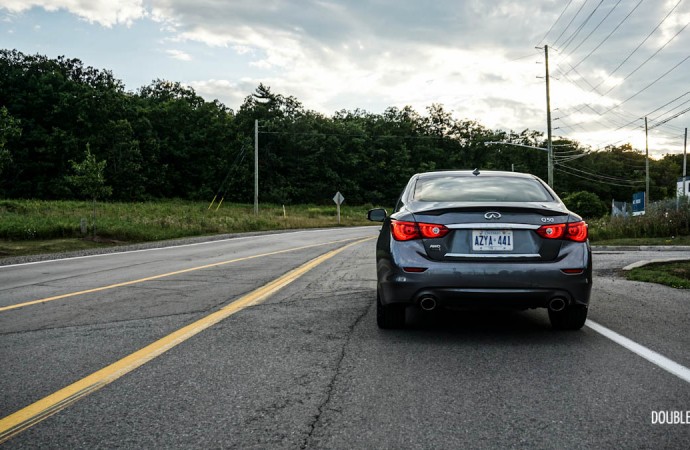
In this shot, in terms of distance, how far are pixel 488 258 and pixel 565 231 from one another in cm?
75

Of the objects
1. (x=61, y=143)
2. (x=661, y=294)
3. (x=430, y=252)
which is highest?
(x=61, y=143)

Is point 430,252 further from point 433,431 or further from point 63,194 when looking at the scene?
point 63,194

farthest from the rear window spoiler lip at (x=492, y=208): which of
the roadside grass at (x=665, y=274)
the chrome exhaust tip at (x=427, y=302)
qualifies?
the roadside grass at (x=665, y=274)

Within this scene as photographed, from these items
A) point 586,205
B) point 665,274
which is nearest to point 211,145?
point 586,205

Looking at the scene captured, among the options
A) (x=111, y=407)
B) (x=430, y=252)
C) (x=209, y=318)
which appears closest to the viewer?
(x=111, y=407)

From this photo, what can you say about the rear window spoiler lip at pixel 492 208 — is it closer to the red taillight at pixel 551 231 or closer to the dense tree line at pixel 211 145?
the red taillight at pixel 551 231

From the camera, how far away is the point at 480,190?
570 cm

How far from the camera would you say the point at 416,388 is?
366 cm

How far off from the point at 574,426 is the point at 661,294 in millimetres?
5698

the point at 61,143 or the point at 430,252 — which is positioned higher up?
the point at 61,143

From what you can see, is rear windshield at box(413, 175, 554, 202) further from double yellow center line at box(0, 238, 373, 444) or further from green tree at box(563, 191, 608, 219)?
green tree at box(563, 191, 608, 219)

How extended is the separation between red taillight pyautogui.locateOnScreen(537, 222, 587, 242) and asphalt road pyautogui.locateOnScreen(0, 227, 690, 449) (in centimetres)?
92

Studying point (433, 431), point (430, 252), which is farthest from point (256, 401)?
point (430, 252)

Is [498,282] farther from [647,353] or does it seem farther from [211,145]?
[211,145]
